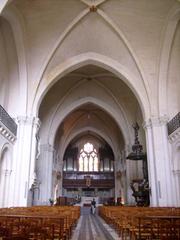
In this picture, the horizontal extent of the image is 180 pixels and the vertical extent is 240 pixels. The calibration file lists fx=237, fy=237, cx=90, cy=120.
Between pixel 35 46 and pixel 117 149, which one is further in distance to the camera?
pixel 117 149

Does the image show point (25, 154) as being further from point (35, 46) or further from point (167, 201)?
point (167, 201)

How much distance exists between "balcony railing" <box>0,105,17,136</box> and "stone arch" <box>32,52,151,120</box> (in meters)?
1.96

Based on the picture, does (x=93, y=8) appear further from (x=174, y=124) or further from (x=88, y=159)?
(x=88, y=159)

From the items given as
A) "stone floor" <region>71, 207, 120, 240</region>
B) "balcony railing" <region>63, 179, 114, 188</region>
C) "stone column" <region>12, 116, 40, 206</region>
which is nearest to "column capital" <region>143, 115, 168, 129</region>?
"stone floor" <region>71, 207, 120, 240</region>

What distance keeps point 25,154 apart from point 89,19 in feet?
29.5

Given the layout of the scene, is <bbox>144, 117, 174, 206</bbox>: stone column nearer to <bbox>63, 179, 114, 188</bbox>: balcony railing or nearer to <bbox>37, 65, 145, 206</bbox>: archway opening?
<bbox>37, 65, 145, 206</bbox>: archway opening

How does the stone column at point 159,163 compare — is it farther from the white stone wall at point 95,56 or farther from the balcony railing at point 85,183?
the balcony railing at point 85,183

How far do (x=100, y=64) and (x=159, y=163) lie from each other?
7678 millimetres

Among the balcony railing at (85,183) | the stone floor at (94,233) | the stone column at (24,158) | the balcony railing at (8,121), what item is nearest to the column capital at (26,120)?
the stone column at (24,158)

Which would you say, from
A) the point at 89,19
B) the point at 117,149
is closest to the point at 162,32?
the point at 89,19

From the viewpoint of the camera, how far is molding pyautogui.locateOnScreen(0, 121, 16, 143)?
11734 millimetres

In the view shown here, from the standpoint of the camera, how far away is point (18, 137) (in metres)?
14.4

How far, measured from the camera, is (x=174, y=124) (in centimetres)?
1355

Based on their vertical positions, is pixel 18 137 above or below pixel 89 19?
below
